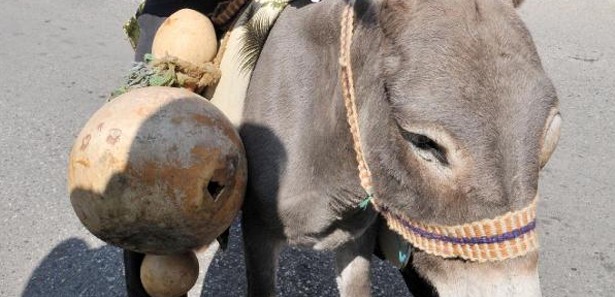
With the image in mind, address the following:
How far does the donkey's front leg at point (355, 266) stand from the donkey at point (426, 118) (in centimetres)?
61

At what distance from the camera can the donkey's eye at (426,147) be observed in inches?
49.0

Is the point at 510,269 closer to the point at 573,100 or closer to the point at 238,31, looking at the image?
the point at 238,31

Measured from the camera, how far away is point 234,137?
5.34 feet

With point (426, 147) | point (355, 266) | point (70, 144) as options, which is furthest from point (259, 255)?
point (70, 144)

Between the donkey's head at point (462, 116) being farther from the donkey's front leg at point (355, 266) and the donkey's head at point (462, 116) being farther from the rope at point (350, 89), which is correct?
the donkey's front leg at point (355, 266)

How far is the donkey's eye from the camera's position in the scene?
124 centimetres

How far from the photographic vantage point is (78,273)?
3.01 m

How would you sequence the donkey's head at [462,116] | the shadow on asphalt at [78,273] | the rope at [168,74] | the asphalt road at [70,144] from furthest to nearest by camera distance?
the asphalt road at [70,144], the shadow on asphalt at [78,273], the rope at [168,74], the donkey's head at [462,116]

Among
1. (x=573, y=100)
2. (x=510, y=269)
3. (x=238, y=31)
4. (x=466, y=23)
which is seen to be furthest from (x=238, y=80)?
(x=573, y=100)

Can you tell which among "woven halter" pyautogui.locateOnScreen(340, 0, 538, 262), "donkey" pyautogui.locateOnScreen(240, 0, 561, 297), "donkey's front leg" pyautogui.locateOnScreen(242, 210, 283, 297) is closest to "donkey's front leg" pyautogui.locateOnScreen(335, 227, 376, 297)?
"donkey's front leg" pyautogui.locateOnScreen(242, 210, 283, 297)

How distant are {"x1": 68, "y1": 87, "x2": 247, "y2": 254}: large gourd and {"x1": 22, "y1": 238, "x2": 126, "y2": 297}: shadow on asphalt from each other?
1.48 metres

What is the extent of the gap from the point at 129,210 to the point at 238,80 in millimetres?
593

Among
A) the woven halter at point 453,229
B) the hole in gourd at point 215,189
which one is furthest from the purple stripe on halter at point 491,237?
the hole in gourd at point 215,189

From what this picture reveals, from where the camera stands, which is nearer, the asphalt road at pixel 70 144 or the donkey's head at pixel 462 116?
the donkey's head at pixel 462 116
